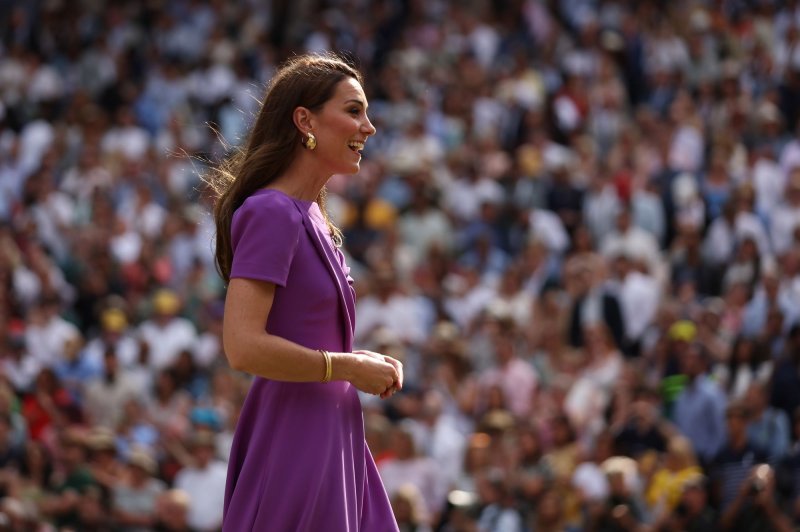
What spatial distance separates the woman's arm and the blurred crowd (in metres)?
3.78

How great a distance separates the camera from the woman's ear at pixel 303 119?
4105mm

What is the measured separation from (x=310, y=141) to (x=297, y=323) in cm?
49

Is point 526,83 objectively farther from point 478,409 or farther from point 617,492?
point 617,492

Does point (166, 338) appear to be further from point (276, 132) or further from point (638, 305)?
point (276, 132)

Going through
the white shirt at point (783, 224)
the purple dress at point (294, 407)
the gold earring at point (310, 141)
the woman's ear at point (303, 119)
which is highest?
the white shirt at point (783, 224)

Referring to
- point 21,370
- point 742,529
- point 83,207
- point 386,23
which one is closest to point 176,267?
point 83,207

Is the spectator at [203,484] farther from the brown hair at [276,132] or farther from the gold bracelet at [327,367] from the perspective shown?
the gold bracelet at [327,367]

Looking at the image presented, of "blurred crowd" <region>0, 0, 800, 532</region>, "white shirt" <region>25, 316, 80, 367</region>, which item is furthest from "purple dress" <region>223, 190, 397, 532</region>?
"white shirt" <region>25, 316, 80, 367</region>

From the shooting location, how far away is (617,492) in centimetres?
955

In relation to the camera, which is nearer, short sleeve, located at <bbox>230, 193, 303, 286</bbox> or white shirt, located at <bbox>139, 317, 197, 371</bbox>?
short sleeve, located at <bbox>230, 193, 303, 286</bbox>

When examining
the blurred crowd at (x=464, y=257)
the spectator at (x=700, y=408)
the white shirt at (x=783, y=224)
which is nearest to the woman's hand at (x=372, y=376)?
the blurred crowd at (x=464, y=257)

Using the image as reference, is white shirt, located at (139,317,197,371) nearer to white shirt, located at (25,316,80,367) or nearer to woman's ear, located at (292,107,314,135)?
white shirt, located at (25,316,80,367)

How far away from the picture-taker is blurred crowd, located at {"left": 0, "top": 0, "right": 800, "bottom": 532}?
1043 centimetres

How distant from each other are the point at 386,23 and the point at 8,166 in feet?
17.2
